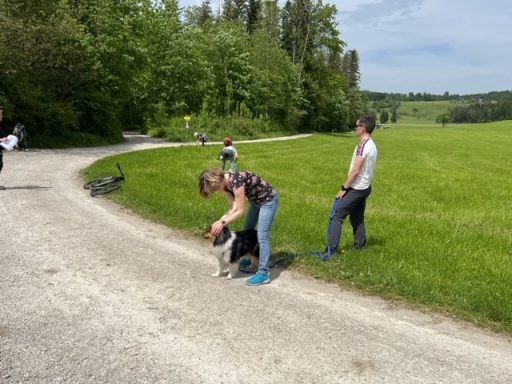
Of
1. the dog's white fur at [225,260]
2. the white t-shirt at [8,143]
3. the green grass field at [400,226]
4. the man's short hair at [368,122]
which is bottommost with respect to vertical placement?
the green grass field at [400,226]

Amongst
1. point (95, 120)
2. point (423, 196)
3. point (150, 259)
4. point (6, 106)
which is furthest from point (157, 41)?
point (150, 259)

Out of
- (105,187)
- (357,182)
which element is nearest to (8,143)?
(105,187)

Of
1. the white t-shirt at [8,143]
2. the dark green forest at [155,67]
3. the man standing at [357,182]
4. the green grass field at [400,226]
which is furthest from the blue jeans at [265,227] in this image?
the dark green forest at [155,67]

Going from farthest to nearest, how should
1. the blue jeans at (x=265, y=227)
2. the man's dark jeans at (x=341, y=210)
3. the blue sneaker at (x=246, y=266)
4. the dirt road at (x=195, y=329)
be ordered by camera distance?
the man's dark jeans at (x=341, y=210) < the blue sneaker at (x=246, y=266) < the blue jeans at (x=265, y=227) < the dirt road at (x=195, y=329)

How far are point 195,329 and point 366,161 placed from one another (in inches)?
157

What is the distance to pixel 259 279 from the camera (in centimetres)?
664

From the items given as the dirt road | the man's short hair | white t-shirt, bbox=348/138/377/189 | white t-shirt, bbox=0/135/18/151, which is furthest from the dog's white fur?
white t-shirt, bbox=0/135/18/151

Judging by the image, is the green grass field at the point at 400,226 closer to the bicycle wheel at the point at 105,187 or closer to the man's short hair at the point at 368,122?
the bicycle wheel at the point at 105,187

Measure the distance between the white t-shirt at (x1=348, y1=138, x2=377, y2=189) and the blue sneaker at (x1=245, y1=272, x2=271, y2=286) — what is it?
216 cm

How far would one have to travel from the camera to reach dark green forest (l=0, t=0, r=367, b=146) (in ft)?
86.8

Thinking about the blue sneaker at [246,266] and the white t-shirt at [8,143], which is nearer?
the blue sneaker at [246,266]

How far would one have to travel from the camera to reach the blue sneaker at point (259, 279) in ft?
21.6

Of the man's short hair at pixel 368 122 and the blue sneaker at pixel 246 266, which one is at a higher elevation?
the man's short hair at pixel 368 122

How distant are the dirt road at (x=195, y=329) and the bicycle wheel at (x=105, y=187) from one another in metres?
5.04
